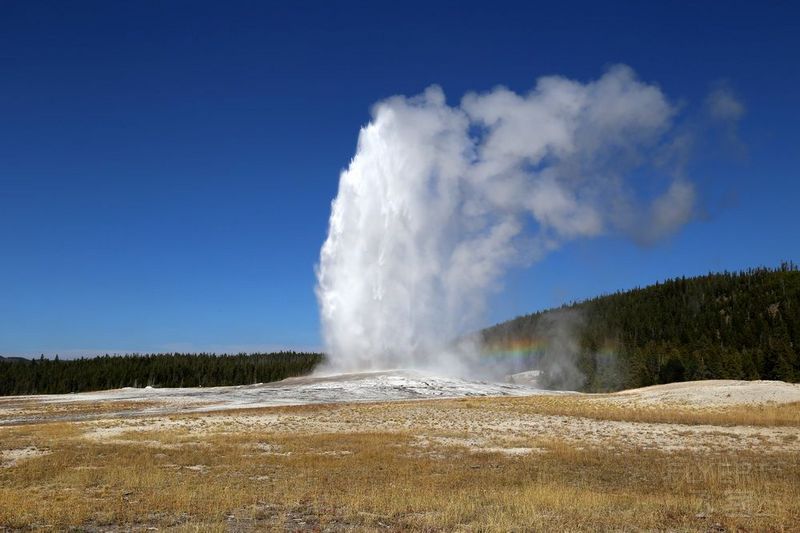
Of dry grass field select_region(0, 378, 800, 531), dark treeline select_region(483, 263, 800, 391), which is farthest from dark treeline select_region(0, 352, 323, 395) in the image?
dry grass field select_region(0, 378, 800, 531)

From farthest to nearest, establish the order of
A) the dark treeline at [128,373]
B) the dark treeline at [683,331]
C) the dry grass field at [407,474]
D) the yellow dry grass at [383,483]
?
the dark treeline at [128,373]
the dark treeline at [683,331]
the dry grass field at [407,474]
the yellow dry grass at [383,483]

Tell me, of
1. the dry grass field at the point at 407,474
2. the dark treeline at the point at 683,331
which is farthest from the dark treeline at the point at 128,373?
the dry grass field at the point at 407,474

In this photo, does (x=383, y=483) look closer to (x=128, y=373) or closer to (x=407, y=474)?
(x=407, y=474)

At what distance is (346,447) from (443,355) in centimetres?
6114

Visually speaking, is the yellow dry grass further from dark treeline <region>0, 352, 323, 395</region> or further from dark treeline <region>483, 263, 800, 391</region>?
dark treeline <region>0, 352, 323, 395</region>

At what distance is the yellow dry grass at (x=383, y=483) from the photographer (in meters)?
11.4

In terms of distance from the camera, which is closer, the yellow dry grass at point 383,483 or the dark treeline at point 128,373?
the yellow dry grass at point 383,483

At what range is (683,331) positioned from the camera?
440 ft

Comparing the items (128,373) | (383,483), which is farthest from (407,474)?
(128,373)

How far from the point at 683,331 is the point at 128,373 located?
12598 centimetres

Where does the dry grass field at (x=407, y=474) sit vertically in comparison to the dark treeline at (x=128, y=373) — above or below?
below

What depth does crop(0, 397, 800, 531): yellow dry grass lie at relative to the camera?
1138cm

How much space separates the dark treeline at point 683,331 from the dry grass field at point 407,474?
70172mm

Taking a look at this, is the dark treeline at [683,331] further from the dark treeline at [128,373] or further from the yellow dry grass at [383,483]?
the yellow dry grass at [383,483]
